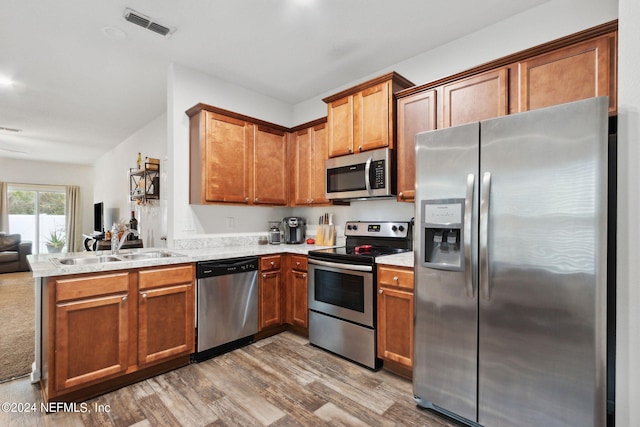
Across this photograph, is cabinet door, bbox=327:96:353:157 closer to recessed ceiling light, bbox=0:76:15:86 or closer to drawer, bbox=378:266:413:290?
drawer, bbox=378:266:413:290

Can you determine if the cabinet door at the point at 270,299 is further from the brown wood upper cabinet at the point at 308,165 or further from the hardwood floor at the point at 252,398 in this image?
the brown wood upper cabinet at the point at 308,165

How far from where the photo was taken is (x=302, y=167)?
372 cm

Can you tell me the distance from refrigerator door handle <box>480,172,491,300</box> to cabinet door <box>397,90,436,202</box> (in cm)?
92

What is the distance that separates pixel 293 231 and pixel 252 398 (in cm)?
200

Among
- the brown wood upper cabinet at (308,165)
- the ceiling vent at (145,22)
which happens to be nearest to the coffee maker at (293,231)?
the brown wood upper cabinet at (308,165)

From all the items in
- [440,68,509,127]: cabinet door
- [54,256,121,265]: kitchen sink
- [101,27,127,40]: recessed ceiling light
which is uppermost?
[101,27,127,40]: recessed ceiling light

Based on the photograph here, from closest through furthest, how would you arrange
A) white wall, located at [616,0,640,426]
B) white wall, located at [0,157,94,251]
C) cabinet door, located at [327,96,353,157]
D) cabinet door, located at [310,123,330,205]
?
1. white wall, located at [616,0,640,426]
2. cabinet door, located at [327,96,353,157]
3. cabinet door, located at [310,123,330,205]
4. white wall, located at [0,157,94,251]

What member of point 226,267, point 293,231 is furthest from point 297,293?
point 293,231

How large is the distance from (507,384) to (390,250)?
4.71 feet

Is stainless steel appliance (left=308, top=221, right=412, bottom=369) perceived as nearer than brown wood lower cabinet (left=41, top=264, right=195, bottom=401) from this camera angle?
No

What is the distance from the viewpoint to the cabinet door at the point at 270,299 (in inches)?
121

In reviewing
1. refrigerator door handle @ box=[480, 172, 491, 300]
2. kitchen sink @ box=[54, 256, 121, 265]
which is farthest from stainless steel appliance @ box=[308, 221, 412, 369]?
kitchen sink @ box=[54, 256, 121, 265]

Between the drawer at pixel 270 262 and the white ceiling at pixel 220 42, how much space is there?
6.27 ft

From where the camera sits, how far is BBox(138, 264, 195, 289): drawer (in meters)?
2.35
